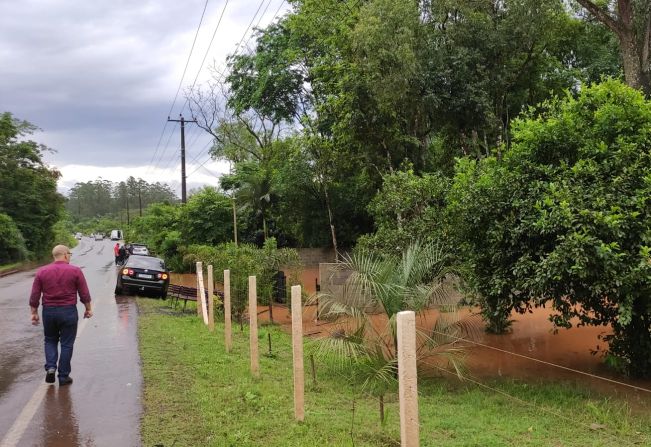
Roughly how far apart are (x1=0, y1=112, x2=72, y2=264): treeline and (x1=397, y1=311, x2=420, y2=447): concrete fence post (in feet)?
138

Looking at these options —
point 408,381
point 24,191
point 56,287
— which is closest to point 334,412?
point 408,381

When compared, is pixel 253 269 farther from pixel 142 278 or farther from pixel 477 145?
pixel 477 145

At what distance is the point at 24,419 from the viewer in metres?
5.55

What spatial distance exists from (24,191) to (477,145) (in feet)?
129

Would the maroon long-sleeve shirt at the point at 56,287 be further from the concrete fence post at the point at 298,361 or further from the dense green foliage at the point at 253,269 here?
the dense green foliage at the point at 253,269

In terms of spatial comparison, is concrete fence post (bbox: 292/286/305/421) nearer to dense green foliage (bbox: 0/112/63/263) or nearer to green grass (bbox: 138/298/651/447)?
green grass (bbox: 138/298/651/447)

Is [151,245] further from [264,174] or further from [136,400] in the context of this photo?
[136,400]

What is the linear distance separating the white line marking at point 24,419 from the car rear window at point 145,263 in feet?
38.3

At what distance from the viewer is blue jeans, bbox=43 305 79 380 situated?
22.0 ft

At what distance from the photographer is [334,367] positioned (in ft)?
27.2

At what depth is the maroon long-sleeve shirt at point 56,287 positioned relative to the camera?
6723 mm

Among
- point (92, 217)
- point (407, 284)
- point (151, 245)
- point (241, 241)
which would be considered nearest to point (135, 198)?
point (92, 217)

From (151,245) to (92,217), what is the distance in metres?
120

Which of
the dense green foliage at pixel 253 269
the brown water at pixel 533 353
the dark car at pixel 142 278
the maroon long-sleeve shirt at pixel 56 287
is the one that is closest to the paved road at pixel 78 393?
the maroon long-sleeve shirt at pixel 56 287
